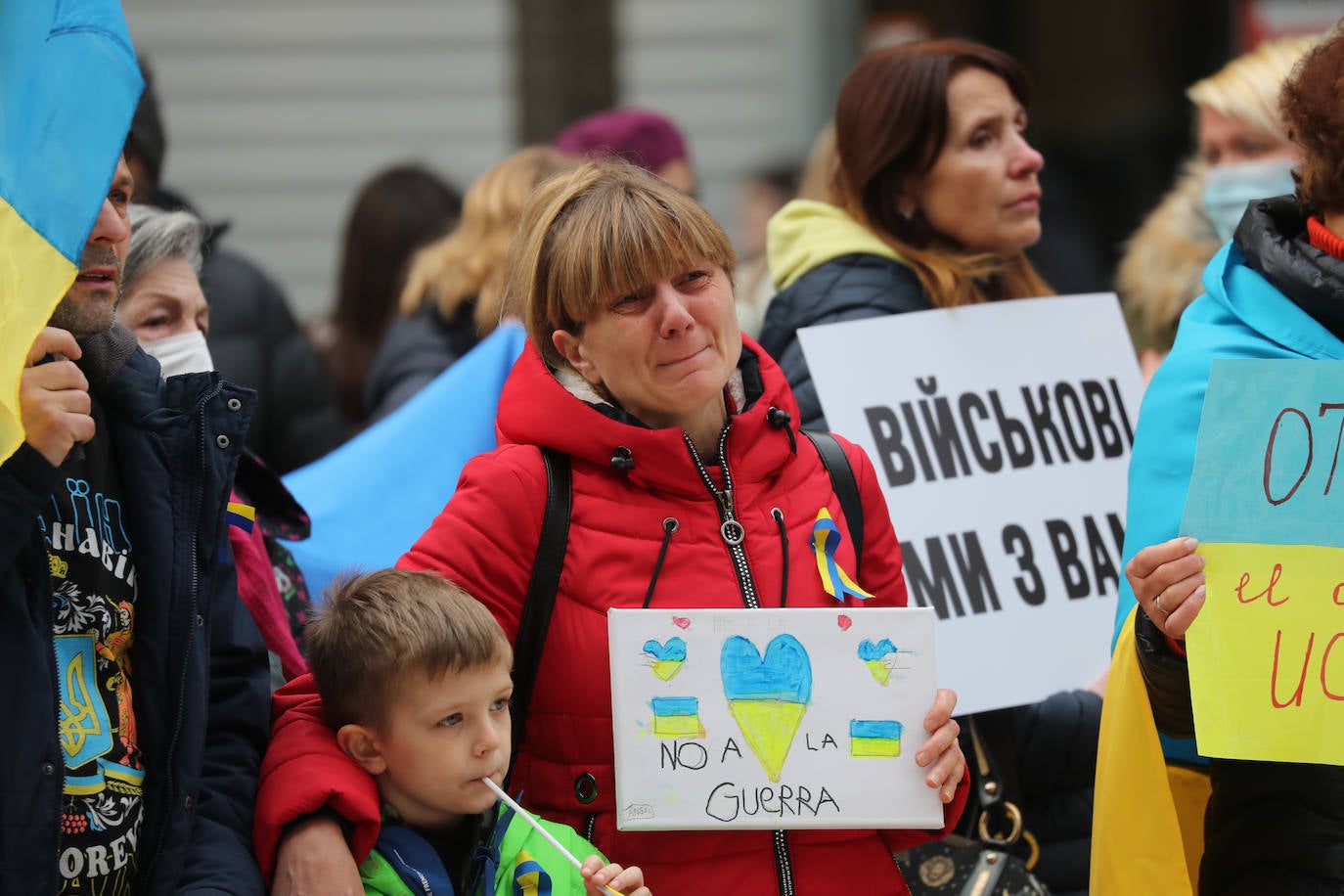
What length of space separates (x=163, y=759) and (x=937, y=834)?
126 centimetres

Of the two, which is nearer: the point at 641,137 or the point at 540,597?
the point at 540,597

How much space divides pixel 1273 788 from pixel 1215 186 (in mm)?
2727

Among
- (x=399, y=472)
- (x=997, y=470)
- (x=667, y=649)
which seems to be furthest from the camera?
(x=399, y=472)

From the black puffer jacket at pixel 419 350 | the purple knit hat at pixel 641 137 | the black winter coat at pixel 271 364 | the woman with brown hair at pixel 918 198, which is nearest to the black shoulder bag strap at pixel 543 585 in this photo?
the woman with brown hair at pixel 918 198

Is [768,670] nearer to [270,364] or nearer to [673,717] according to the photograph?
[673,717]

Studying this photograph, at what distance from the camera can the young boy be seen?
258cm

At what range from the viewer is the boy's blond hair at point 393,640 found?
257cm

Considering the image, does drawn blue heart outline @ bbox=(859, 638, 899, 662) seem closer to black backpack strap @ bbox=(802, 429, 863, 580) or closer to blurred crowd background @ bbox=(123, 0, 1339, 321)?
black backpack strap @ bbox=(802, 429, 863, 580)

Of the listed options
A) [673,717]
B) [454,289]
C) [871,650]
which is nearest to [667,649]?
[673,717]

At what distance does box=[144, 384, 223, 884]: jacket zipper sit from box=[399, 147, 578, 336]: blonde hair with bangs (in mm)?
2348

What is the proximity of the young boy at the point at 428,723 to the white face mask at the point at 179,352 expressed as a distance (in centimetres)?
100

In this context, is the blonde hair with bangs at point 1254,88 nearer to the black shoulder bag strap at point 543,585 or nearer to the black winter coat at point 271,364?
the black winter coat at point 271,364

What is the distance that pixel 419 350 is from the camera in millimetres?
5238

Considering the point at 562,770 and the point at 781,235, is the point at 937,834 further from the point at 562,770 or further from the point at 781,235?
the point at 781,235
